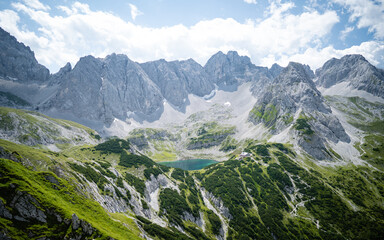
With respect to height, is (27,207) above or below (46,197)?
below

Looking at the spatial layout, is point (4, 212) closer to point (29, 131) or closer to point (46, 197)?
point (46, 197)

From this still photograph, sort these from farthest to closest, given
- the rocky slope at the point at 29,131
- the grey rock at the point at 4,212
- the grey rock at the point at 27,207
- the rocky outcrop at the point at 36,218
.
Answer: the rocky slope at the point at 29,131
the grey rock at the point at 27,207
the rocky outcrop at the point at 36,218
the grey rock at the point at 4,212

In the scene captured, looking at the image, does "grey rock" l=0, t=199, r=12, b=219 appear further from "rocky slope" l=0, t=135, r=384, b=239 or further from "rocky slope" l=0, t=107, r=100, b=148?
"rocky slope" l=0, t=107, r=100, b=148

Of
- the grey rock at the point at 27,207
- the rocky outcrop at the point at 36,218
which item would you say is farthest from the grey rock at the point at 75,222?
the grey rock at the point at 27,207

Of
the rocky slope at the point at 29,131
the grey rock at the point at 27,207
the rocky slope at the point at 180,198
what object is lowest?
the rocky slope at the point at 180,198

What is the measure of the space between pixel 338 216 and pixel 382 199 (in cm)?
4601

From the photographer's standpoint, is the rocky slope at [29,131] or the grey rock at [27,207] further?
the rocky slope at [29,131]

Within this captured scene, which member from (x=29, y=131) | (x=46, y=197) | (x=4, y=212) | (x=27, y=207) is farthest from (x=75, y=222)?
(x=29, y=131)

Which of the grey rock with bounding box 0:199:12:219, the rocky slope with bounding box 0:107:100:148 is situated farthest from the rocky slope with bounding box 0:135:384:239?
the rocky slope with bounding box 0:107:100:148

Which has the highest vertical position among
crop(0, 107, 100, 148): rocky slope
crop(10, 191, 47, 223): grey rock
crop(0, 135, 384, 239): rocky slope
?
crop(0, 107, 100, 148): rocky slope

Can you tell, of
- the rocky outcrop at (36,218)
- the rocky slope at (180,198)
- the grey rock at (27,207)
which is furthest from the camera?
the rocky slope at (180,198)

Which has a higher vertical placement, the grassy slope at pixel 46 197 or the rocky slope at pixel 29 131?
the rocky slope at pixel 29 131

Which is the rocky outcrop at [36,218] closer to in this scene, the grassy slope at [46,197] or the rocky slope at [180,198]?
the rocky slope at [180,198]

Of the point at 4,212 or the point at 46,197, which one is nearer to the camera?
the point at 4,212
